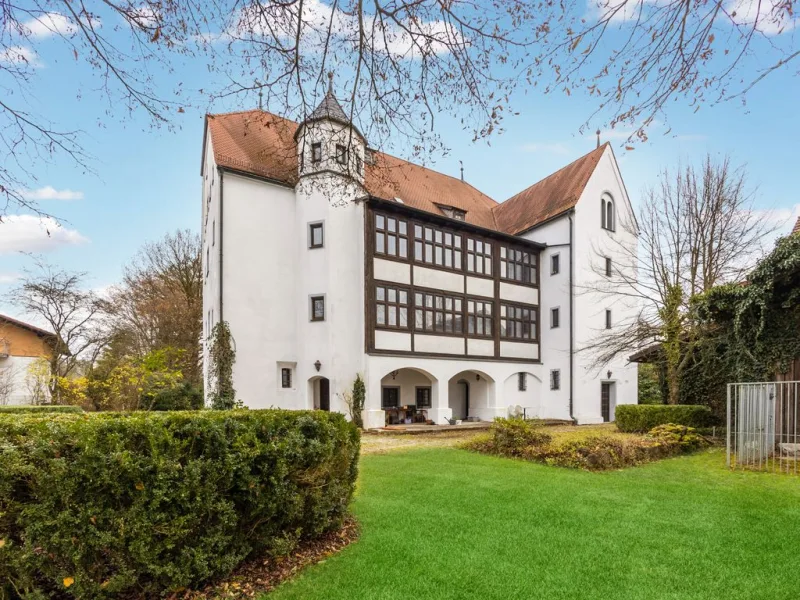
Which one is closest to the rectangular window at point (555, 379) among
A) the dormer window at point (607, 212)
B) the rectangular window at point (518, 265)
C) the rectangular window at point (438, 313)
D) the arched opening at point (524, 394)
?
the arched opening at point (524, 394)

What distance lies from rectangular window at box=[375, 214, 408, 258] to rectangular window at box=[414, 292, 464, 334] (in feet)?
6.12

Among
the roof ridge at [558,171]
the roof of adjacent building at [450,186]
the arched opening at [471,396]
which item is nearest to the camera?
the roof of adjacent building at [450,186]

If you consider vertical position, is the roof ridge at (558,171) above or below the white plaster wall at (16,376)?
above

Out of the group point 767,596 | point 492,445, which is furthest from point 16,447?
point 492,445

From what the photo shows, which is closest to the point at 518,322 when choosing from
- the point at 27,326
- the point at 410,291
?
the point at 410,291

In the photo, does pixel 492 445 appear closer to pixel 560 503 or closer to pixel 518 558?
pixel 560 503

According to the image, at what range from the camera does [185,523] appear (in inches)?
148

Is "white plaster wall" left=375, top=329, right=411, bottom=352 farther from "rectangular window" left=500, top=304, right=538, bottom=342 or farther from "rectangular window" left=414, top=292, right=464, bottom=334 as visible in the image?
"rectangular window" left=500, top=304, right=538, bottom=342

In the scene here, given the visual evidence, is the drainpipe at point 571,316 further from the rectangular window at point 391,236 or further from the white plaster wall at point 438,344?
the rectangular window at point 391,236

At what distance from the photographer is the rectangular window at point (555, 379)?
22.8 meters

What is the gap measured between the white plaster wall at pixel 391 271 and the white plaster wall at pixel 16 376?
2008 centimetres

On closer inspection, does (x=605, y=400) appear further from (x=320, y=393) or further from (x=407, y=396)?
(x=320, y=393)

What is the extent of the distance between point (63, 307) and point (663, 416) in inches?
1010

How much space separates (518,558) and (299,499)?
2.01 metres
